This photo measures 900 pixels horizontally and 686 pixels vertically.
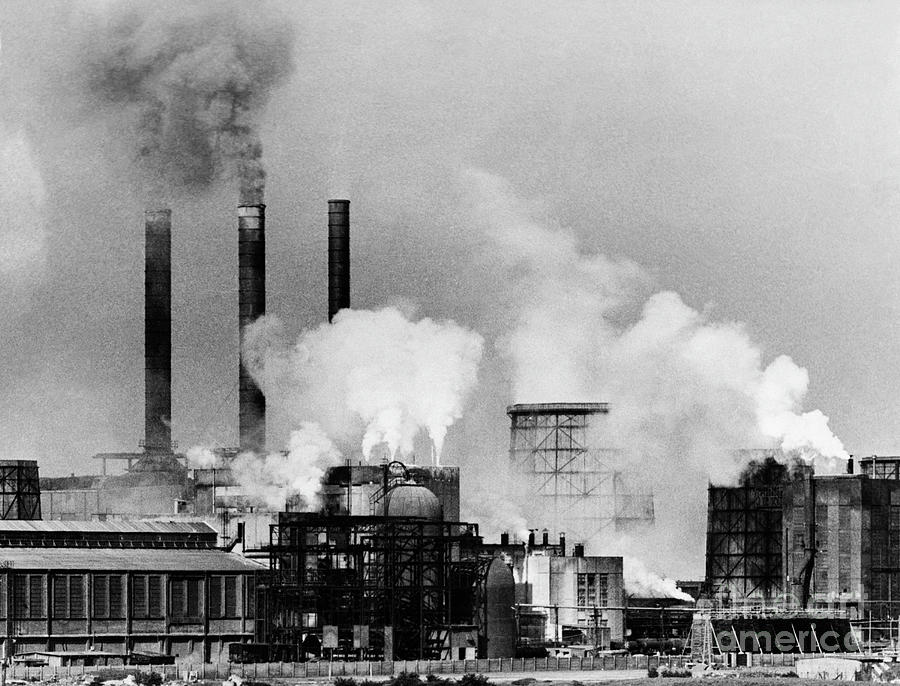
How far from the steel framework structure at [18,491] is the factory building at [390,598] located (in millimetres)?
34348

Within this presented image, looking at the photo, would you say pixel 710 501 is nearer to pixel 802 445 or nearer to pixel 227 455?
pixel 802 445

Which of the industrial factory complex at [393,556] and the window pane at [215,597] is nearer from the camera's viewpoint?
the industrial factory complex at [393,556]

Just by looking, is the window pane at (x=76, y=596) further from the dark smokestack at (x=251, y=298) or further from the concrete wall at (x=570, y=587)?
the dark smokestack at (x=251, y=298)

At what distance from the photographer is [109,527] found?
447 feet

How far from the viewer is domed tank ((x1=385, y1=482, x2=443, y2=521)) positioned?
132500mm

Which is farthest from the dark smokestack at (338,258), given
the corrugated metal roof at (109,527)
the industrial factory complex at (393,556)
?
the corrugated metal roof at (109,527)

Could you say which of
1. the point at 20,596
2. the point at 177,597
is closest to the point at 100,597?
the point at 20,596

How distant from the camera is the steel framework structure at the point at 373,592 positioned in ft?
409

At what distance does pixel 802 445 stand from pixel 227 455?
39419 mm

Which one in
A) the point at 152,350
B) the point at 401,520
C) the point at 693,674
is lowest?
the point at 693,674

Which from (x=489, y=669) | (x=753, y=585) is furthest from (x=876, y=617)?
(x=489, y=669)

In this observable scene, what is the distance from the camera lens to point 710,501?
6250 inches

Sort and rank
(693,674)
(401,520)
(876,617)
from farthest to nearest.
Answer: (876,617), (401,520), (693,674)

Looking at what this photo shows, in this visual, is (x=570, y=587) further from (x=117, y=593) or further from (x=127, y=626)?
(x=117, y=593)
